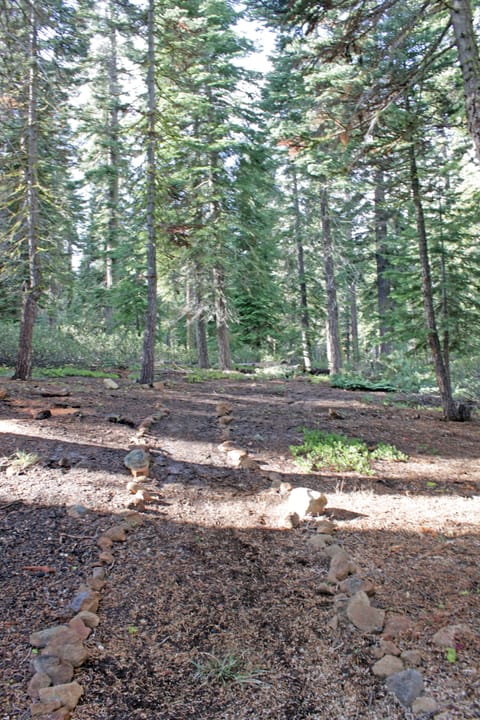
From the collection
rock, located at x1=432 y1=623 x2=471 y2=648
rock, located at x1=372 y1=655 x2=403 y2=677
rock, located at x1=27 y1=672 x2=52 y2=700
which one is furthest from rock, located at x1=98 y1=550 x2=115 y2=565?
rock, located at x1=432 y1=623 x2=471 y2=648

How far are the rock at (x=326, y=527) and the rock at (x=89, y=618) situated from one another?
1850mm

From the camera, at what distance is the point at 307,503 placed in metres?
3.79

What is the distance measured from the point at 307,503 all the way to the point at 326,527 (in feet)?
0.95

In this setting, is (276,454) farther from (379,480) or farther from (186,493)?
(186,493)

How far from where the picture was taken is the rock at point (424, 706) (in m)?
1.84

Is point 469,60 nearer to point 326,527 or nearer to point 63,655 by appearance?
point 326,527

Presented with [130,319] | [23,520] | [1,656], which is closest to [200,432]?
[23,520]

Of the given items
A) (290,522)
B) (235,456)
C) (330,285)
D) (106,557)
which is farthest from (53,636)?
(330,285)

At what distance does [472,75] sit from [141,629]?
5.41m

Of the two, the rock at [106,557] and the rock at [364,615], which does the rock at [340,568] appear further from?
the rock at [106,557]

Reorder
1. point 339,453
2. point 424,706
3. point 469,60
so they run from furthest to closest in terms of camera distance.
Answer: point 339,453, point 469,60, point 424,706

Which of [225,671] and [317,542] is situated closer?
[225,671]

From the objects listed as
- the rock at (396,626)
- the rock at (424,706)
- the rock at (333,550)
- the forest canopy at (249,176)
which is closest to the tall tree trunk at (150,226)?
the forest canopy at (249,176)

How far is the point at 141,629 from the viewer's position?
7.77ft
